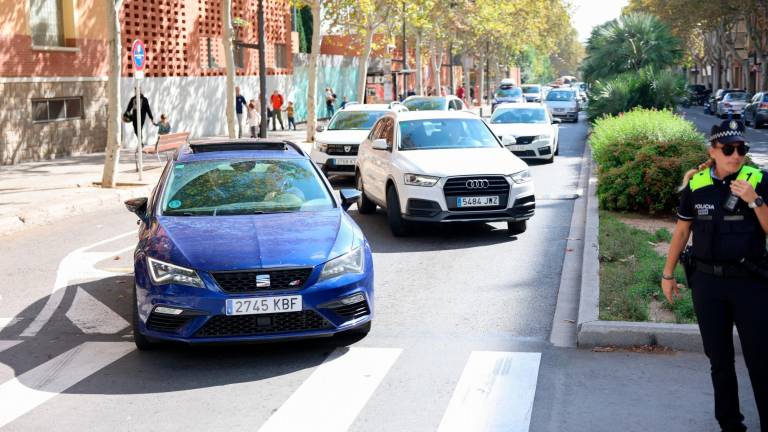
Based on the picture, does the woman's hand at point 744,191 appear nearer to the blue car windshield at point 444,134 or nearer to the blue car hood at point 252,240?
the blue car hood at point 252,240

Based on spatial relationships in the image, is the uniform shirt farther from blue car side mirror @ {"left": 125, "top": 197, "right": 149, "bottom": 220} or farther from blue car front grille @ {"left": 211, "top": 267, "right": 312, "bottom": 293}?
blue car side mirror @ {"left": 125, "top": 197, "right": 149, "bottom": 220}

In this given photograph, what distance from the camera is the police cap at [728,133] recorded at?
17.1ft

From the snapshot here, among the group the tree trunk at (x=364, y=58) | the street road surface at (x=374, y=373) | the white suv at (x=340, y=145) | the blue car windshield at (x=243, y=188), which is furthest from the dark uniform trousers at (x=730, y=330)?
the tree trunk at (x=364, y=58)

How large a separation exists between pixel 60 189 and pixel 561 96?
3473 cm

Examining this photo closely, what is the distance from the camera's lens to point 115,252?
1241 cm

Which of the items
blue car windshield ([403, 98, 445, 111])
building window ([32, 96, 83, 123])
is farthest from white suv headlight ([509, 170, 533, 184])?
building window ([32, 96, 83, 123])

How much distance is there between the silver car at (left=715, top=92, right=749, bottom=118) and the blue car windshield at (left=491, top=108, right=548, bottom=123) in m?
29.2

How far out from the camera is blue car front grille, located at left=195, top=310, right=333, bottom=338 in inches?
273

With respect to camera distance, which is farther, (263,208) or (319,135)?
(319,135)

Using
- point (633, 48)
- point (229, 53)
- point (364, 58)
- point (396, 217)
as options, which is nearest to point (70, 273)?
point (396, 217)

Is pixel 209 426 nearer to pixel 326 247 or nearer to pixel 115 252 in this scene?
pixel 326 247

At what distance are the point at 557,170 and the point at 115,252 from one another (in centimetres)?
1320

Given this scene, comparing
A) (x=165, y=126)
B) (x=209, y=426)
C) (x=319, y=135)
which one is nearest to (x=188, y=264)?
(x=209, y=426)

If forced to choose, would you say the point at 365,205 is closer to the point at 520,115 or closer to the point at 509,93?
the point at 520,115
